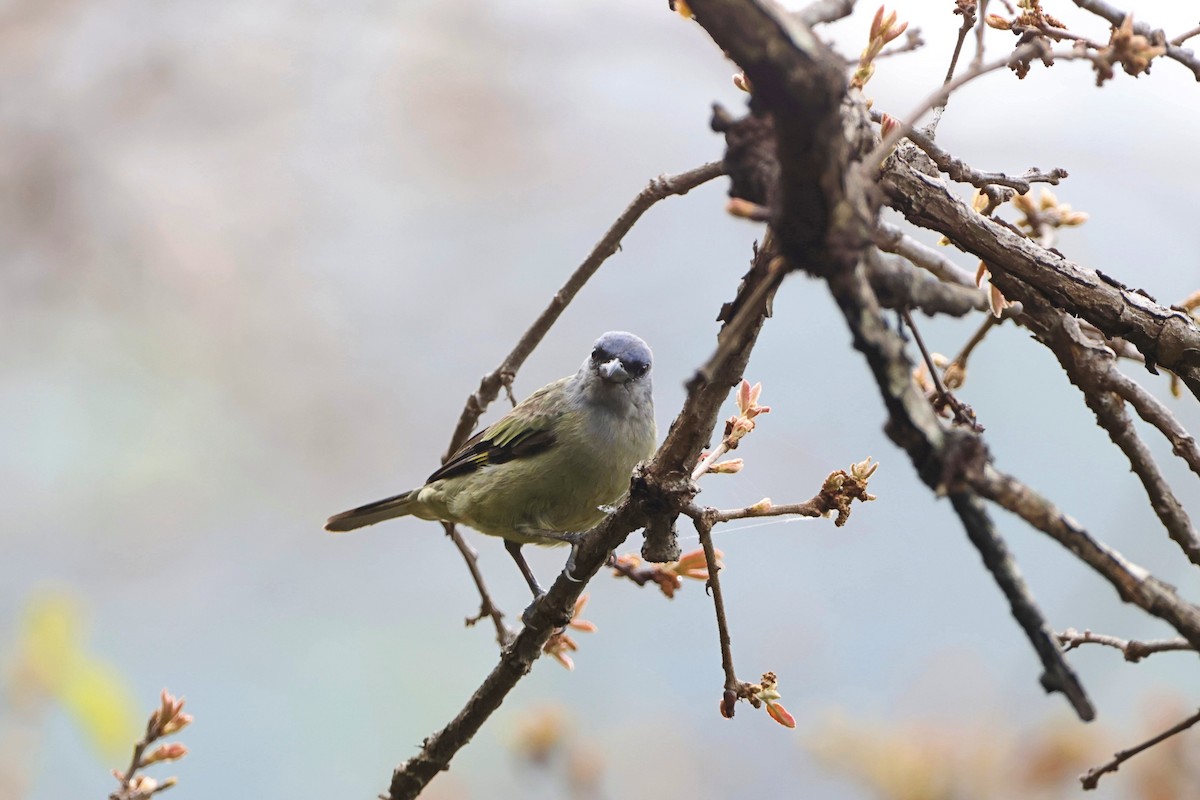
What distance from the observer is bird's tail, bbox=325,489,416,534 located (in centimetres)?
421

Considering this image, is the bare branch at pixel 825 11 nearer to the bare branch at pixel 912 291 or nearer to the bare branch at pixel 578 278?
the bare branch at pixel 912 291

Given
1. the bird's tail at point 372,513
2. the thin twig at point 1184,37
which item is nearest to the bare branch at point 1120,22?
the thin twig at point 1184,37

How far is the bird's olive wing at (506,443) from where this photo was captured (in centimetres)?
378

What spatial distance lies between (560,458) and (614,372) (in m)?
0.37

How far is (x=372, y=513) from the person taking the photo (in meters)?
4.30

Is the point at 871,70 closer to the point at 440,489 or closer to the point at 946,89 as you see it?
the point at 946,89

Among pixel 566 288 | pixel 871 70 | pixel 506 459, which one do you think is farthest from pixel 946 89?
pixel 506 459

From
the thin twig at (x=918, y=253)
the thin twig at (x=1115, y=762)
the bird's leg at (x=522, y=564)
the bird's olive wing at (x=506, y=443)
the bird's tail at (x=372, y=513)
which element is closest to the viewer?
the thin twig at (x=918, y=253)

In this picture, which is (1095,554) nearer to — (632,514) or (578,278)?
(632,514)

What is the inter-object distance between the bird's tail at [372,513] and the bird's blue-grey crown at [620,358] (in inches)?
38.3

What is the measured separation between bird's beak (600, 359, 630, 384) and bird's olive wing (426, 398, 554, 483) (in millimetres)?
275

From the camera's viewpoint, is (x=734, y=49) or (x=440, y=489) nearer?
(x=734, y=49)

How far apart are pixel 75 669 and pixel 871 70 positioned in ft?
14.1

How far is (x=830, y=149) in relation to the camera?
1031 mm
